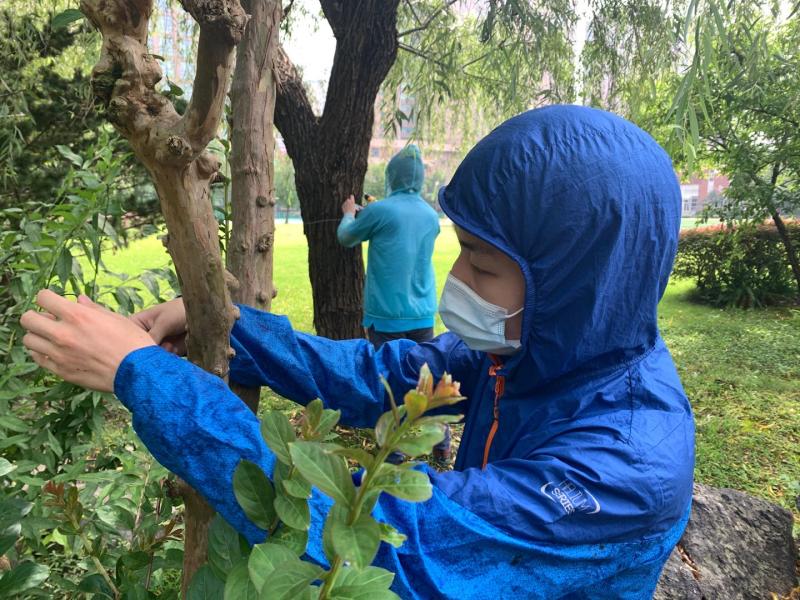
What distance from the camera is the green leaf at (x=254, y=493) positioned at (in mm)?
638

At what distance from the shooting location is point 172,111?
716mm

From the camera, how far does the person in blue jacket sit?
74 cm

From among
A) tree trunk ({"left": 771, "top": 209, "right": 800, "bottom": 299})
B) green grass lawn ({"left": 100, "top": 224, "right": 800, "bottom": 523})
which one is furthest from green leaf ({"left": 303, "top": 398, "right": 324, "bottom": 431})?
tree trunk ({"left": 771, "top": 209, "right": 800, "bottom": 299})

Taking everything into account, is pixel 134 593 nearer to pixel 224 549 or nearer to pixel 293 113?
pixel 224 549

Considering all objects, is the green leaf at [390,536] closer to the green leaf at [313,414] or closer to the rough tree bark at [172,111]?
the green leaf at [313,414]

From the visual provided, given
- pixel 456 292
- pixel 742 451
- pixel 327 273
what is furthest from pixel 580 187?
pixel 742 451

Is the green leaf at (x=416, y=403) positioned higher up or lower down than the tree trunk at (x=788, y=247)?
higher up

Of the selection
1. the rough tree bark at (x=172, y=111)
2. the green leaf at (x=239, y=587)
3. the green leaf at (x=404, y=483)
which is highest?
the rough tree bark at (x=172, y=111)

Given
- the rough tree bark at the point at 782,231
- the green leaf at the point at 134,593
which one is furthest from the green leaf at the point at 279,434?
the rough tree bark at the point at 782,231

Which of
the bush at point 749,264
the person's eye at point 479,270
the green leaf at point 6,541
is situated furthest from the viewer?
the bush at point 749,264

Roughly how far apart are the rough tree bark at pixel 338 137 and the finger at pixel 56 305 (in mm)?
3380

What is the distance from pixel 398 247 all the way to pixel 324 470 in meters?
3.26

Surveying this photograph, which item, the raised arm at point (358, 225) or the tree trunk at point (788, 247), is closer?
the raised arm at point (358, 225)

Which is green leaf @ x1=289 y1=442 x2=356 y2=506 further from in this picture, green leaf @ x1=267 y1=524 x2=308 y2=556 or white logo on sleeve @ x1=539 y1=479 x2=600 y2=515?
white logo on sleeve @ x1=539 y1=479 x2=600 y2=515
